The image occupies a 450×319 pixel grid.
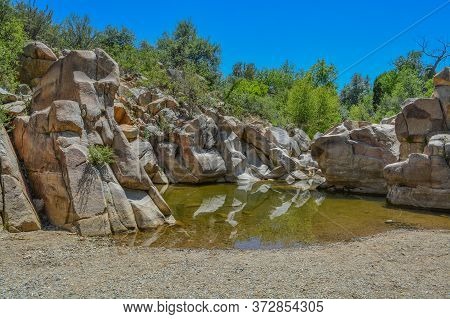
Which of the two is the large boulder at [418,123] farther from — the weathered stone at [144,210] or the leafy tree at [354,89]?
the leafy tree at [354,89]

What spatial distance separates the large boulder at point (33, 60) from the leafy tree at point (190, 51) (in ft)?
86.0

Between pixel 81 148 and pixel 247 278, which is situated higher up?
pixel 81 148

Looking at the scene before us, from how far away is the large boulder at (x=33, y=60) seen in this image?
2369cm

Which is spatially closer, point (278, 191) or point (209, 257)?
point (209, 257)

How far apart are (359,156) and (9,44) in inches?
912

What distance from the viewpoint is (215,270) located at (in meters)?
8.43

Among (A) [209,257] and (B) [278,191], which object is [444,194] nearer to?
(B) [278,191]

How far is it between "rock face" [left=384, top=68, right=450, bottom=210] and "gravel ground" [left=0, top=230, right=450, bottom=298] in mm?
7757

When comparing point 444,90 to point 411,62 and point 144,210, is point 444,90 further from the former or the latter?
point 411,62

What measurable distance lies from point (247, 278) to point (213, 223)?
729 centimetres

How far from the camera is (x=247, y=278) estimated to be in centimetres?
Answer: 791

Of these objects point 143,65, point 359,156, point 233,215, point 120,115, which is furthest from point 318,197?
point 143,65

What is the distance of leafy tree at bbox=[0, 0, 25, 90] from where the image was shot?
19688 mm
